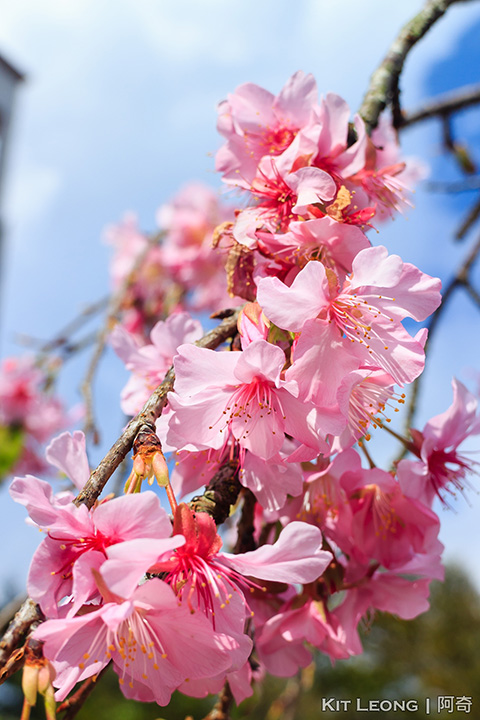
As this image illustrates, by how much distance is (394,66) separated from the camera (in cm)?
108

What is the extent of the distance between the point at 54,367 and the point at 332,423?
5.28ft

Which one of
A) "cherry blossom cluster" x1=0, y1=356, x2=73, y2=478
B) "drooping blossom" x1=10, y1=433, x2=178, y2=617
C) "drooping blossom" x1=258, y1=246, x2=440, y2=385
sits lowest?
"cherry blossom cluster" x1=0, y1=356, x2=73, y2=478

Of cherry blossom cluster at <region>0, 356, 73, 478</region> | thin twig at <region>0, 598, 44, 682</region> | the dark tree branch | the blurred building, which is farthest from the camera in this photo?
the blurred building

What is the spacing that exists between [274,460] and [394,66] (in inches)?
32.6

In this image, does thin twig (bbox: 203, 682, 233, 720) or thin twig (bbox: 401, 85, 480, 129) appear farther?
thin twig (bbox: 401, 85, 480, 129)

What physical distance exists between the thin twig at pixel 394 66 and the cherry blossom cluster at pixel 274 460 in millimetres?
189

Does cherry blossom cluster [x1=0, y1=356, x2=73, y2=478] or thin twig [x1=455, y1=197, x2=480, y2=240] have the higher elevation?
thin twig [x1=455, y1=197, x2=480, y2=240]

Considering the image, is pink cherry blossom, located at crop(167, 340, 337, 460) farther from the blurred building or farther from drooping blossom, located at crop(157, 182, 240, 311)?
the blurred building

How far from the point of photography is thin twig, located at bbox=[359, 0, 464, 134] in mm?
1002

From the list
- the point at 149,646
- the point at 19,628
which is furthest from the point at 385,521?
the point at 19,628

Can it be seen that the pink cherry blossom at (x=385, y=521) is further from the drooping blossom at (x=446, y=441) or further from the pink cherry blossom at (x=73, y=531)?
the pink cherry blossom at (x=73, y=531)

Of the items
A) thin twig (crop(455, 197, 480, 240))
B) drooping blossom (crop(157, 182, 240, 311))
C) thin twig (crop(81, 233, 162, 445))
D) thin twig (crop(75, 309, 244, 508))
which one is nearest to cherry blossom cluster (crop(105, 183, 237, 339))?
drooping blossom (crop(157, 182, 240, 311))

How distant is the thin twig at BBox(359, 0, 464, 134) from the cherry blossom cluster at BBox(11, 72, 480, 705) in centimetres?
19

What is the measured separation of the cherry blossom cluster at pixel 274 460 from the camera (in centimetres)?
53
